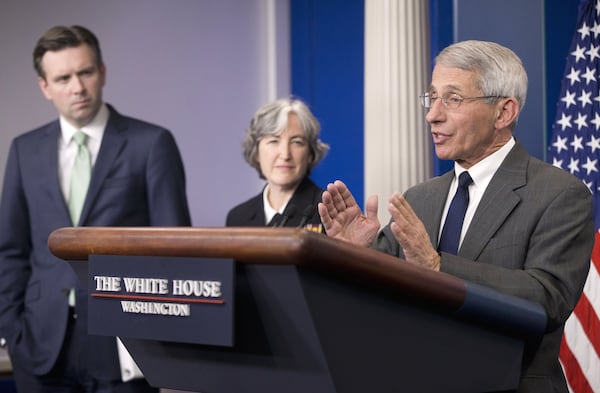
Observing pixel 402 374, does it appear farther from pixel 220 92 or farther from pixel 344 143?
pixel 220 92

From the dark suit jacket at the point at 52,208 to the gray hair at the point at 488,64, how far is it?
172 cm

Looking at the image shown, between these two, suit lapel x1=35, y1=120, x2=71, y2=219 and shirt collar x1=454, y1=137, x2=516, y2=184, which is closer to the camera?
shirt collar x1=454, y1=137, x2=516, y2=184

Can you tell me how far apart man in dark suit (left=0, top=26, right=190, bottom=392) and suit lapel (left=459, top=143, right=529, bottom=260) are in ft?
5.80

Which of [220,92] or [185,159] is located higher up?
[220,92]

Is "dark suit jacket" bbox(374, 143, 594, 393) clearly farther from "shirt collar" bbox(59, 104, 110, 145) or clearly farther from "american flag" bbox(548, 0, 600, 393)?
"american flag" bbox(548, 0, 600, 393)

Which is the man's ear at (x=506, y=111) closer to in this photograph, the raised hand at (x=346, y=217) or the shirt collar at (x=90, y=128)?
the raised hand at (x=346, y=217)

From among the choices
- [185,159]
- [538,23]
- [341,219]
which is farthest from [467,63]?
[185,159]

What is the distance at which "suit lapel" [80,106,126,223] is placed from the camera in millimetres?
3701

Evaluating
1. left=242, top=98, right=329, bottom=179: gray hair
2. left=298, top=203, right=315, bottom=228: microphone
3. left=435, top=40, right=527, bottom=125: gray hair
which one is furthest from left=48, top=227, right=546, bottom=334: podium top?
left=242, top=98, right=329, bottom=179: gray hair

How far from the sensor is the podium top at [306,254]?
1398 mm

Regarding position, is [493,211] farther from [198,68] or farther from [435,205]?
[198,68]

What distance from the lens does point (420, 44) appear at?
4316 millimetres

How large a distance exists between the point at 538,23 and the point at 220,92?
291cm

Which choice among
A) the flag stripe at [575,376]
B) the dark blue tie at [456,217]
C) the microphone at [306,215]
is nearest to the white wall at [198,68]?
the flag stripe at [575,376]
